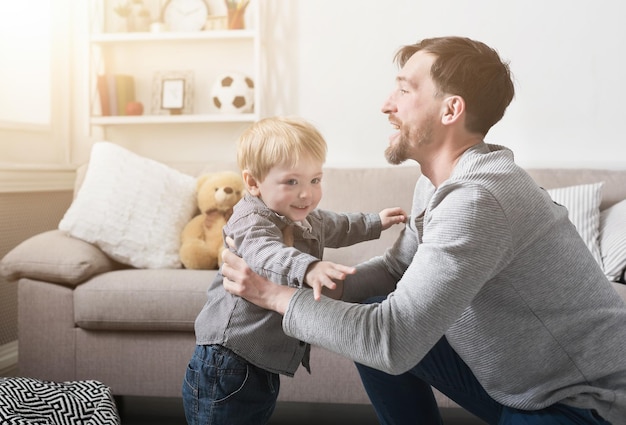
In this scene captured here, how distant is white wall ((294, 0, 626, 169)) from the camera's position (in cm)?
315

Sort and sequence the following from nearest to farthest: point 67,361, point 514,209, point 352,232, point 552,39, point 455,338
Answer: point 514,209 → point 455,338 → point 352,232 → point 67,361 → point 552,39

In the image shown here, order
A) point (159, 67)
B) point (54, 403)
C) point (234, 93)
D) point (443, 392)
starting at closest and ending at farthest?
1. point (443, 392)
2. point (54, 403)
3. point (234, 93)
4. point (159, 67)

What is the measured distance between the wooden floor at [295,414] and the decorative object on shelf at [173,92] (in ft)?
4.62

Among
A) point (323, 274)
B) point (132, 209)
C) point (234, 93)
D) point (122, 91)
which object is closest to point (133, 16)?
point (122, 91)

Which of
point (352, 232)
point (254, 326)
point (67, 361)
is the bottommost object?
point (67, 361)

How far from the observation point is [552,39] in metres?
3.18

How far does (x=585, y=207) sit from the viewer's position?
2.51 m

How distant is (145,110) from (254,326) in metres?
2.40

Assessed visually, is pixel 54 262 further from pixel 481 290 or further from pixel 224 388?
pixel 481 290

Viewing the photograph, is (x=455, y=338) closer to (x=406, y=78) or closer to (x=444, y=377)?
(x=444, y=377)

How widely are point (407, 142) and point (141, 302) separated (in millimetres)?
1224

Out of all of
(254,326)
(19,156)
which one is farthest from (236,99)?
(254,326)

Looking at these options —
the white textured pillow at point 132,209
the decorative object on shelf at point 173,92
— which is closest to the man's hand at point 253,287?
the white textured pillow at point 132,209

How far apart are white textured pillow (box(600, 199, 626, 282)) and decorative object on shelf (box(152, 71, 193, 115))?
6.37 feet
